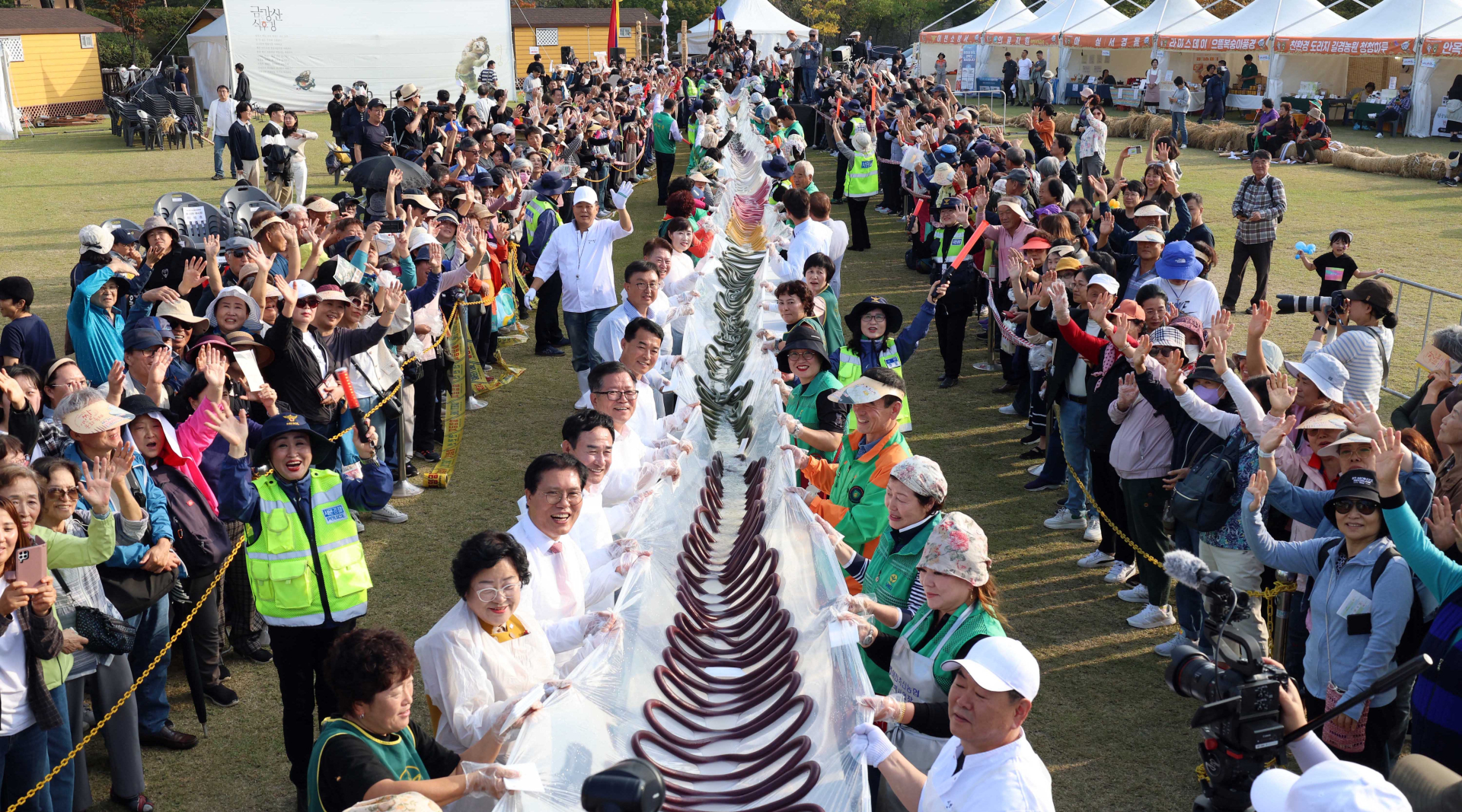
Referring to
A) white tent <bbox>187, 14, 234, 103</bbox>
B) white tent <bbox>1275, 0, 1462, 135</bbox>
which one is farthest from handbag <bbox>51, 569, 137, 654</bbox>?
white tent <bbox>187, 14, 234, 103</bbox>

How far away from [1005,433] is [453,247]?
16.8ft

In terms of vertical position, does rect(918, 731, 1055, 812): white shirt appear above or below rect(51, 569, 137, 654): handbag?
above

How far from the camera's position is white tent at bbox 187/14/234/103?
34562mm

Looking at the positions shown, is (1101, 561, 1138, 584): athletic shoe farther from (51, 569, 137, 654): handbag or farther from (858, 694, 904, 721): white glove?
(51, 569, 137, 654): handbag

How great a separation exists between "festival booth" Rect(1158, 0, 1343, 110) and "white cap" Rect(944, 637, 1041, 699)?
30.7m

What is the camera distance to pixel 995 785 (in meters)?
2.97

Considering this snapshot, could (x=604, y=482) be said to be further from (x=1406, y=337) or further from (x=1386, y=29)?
(x=1386, y=29)

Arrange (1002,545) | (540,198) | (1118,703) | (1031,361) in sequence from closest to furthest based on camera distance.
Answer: (1118,703), (1002,545), (1031,361), (540,198)

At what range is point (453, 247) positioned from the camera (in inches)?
387

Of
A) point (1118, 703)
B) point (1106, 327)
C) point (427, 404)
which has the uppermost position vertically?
→ point (1106, 327)

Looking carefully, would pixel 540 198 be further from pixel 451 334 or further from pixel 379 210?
pixel 451 334

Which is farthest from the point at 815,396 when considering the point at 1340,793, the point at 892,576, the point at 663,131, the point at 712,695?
the point at 663,131

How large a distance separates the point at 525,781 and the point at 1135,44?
33221 millimetres

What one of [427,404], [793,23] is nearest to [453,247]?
[427,404]
